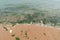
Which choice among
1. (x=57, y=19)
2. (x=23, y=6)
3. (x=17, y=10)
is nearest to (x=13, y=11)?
(x=17, y=10)

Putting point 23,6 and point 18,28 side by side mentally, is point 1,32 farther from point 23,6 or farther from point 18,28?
point 23,6

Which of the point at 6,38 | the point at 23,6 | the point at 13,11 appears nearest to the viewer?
the point at 6,38

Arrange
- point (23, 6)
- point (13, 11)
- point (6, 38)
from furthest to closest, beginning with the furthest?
point (23, 6)
point (13, 11)
point (6, 38)

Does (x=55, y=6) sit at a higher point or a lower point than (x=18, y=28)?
lower

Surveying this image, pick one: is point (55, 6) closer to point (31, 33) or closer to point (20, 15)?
point (20, 15)

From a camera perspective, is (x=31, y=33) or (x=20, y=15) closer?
(x=31, y=33)

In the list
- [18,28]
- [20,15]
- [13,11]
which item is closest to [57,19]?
[20,15]
